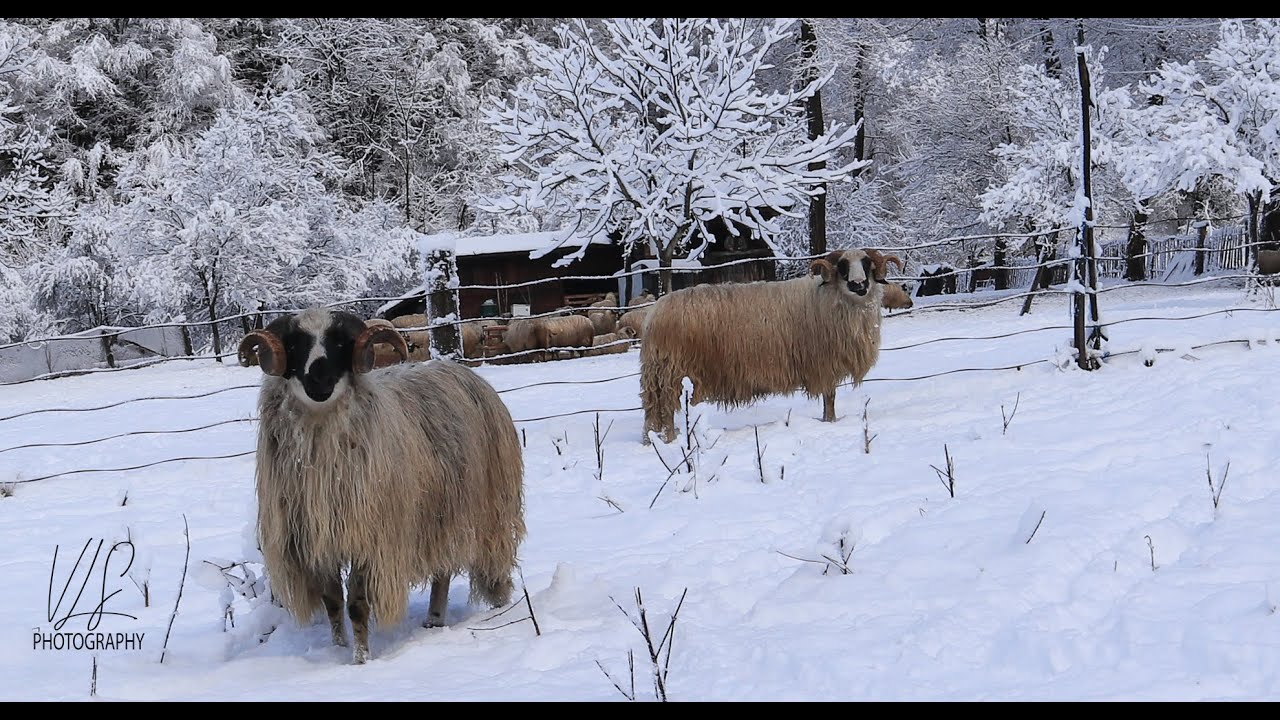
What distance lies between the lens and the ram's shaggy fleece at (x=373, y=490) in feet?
10.2

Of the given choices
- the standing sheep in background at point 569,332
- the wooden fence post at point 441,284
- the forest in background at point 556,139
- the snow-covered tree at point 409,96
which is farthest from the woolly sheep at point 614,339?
the snow-covered tree at point 409,96

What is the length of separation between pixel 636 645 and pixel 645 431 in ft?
12.5

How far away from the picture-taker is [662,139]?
15.8m

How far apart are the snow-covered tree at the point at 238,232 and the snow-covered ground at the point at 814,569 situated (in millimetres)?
12570

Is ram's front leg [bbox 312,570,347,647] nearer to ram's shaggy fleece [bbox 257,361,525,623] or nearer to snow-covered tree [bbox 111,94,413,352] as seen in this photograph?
ram's shaggy fleece [bbox 257,361,525,623]

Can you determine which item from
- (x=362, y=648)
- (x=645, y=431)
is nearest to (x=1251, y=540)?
(x=362, y=648)

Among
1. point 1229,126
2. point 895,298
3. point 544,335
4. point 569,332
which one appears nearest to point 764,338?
point 544,335

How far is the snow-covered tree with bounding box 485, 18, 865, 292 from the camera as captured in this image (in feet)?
51.7

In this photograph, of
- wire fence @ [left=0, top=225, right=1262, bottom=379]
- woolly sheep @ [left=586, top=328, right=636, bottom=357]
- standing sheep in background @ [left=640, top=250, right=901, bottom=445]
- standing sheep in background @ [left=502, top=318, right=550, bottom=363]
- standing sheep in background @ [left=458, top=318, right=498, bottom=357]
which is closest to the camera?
standing sheep in background @ [left=640, top=250, right=901, bottom=445]

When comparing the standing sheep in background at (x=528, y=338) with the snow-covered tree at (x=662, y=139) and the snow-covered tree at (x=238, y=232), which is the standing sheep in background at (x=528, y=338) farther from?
the snow-covered tree at (x=238, y=232)

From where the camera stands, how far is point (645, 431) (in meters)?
6.79

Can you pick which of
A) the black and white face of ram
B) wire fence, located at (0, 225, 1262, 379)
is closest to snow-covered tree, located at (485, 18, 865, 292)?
wire fence, located at (0, 225, 1262, 379)

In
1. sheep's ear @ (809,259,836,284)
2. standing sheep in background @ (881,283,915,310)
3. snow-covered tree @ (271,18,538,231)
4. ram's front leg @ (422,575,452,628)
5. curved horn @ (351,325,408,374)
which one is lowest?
ram's front leg @ (422,575,452,628)
